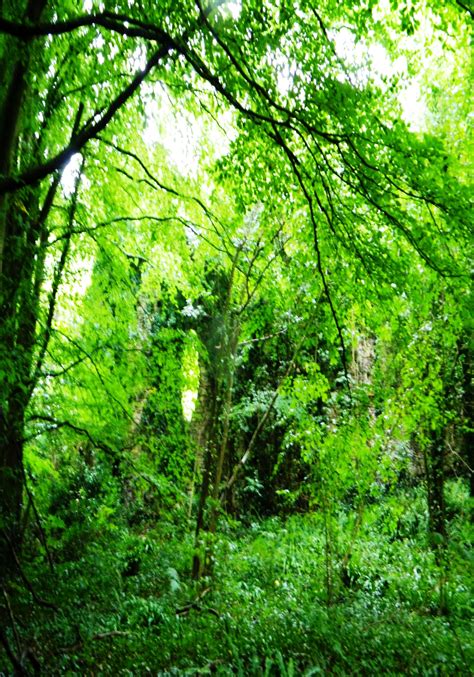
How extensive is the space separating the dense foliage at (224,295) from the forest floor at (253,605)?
40 mm

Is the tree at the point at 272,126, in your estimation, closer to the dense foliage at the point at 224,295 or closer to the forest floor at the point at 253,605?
the dense foliage at the point at 224,295

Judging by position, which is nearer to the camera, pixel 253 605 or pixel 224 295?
pixel 253 605

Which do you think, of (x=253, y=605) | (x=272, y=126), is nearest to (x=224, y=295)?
(x=253, y=605)

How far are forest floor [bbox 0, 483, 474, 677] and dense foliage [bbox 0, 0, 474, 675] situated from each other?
0.13ft

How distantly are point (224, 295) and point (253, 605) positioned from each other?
4437 millimetres

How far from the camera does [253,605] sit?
604cm

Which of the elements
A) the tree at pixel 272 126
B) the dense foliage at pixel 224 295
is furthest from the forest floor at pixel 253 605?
the tree at pixel 272 126

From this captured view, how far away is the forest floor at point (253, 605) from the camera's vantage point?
14.1 ft

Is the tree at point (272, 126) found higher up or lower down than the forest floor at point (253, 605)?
higher up

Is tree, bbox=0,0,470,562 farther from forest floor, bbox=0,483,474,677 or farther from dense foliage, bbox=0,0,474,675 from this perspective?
forest floor, bbox=0,483,474,677

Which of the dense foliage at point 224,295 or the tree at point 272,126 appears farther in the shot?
the dense foliage at point 224,295

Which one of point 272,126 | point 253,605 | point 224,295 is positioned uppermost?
point 224,295

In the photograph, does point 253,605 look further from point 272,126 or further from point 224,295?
point 272,126

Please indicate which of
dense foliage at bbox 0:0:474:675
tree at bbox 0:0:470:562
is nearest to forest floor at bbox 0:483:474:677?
dense foliage at bbox 0:0:474:675
